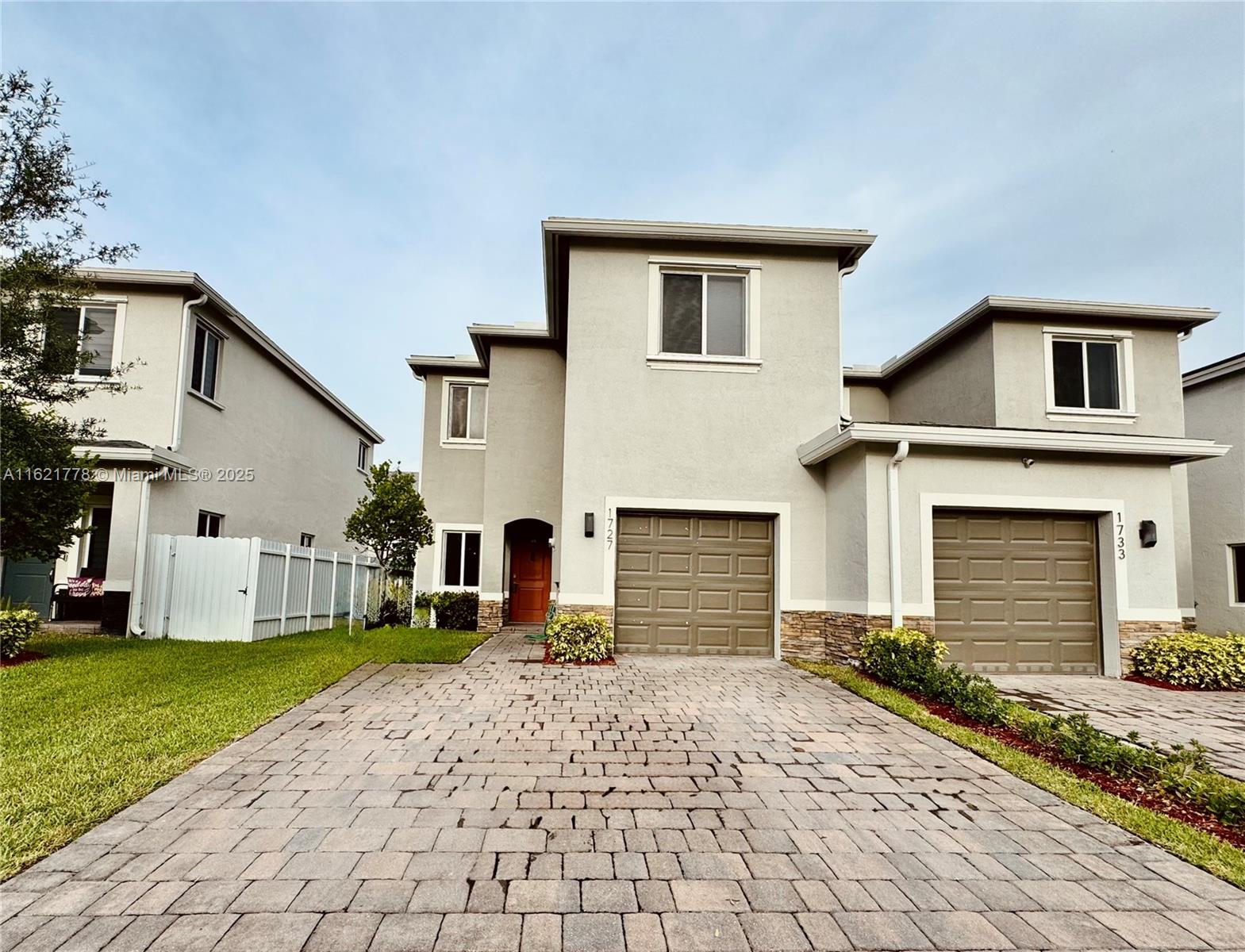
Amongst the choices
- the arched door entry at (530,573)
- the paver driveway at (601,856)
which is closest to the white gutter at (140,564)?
the arched door entry at (530,573)

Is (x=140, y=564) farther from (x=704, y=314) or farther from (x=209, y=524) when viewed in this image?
(x=704, y=314)

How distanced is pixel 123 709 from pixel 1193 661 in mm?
12578

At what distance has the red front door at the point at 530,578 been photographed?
1512 cm

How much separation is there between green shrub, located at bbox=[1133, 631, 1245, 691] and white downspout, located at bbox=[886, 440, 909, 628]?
355cm

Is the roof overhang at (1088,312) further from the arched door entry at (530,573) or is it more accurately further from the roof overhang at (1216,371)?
the arched door entry at (530,573)

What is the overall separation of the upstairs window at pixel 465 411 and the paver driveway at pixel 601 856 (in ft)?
35.1

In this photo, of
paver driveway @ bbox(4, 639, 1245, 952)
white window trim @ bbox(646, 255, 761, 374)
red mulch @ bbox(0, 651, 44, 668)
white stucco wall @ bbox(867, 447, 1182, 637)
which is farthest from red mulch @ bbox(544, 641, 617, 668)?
red mulch @ bbox(0, 651, 44, 668)

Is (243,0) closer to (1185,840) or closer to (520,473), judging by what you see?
(520,473)

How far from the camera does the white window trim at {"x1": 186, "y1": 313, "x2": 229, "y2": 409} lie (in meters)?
13.1

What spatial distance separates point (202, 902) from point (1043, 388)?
14402mm

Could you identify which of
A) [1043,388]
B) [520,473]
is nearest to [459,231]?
[520,473]

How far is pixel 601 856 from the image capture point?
3.41 m

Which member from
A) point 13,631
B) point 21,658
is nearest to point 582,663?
point 21,658

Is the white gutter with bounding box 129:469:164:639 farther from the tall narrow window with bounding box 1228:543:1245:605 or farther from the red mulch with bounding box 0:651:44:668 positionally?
the tall narrow window with bounding box 1228:543:1245:605
